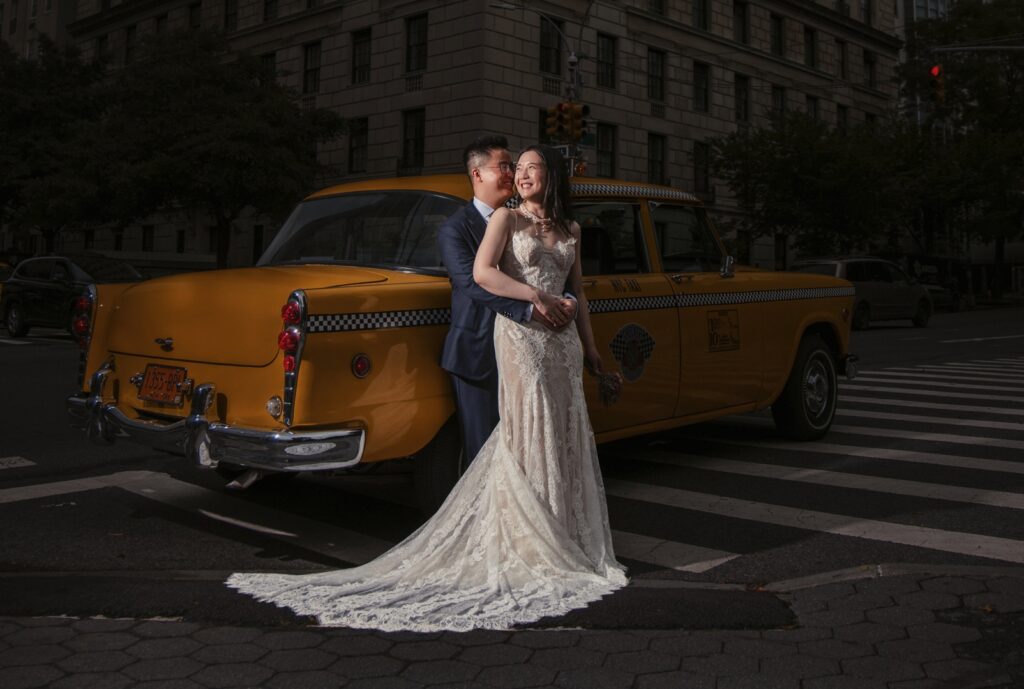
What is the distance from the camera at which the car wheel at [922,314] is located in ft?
89.6

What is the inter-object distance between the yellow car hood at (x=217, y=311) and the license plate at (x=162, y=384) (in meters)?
0.07

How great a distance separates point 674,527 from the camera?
5.47 meters

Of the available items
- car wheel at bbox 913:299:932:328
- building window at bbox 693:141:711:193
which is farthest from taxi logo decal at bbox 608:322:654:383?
building window at bbox 693:141:711:193

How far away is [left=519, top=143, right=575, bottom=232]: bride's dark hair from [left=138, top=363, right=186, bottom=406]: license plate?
1974 mm

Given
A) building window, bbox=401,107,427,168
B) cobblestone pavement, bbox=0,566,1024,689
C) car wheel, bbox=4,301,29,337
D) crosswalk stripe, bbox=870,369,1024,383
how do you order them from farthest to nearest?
1. building window, bbox=401,107,427,168
2. car wheel, bbox=4,301,29,337
3. crosswalk stripe, bbox=870,369,1024,383
4. cobblestone pavement, bbox=0,566,1024,689

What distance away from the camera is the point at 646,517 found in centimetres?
570

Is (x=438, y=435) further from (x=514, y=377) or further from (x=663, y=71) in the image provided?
(x=663, y=71)

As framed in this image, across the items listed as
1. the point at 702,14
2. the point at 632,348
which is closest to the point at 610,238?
the point at 632,348

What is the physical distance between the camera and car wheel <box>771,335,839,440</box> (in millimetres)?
7852

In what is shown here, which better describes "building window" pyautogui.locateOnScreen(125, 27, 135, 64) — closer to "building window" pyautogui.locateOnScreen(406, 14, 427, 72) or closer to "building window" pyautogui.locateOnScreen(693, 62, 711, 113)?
"building window" pyautogui.locateOnScreen(406, 14, 427, 72)

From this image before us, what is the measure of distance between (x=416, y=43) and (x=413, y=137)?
10.1 ft

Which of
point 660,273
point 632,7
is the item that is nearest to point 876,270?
point 632,7

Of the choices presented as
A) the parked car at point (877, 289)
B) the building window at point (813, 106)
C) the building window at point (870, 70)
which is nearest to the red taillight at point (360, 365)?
the parked car at point (877, 289)

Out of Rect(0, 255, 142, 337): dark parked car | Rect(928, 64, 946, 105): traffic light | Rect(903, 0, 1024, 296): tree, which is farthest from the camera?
Rect(903, 0, 1024, 296): tree
